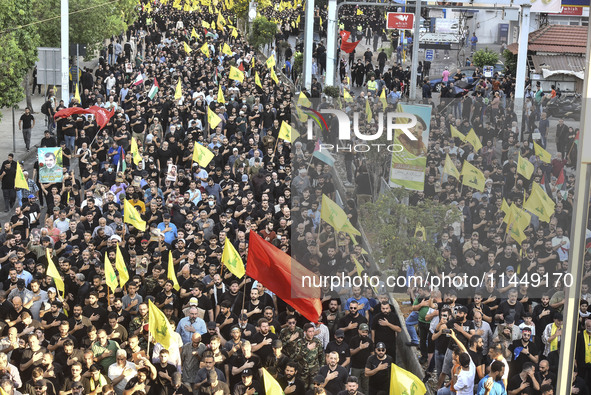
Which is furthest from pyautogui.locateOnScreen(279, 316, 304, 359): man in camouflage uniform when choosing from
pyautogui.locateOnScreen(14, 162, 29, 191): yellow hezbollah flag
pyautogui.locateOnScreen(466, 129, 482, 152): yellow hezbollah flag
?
pyautogui.locateOnScreen(466, 129, 482, 152): yellow hezbollah flag

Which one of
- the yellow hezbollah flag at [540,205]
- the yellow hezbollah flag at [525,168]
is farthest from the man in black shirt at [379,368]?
the yellow hezbollah flag at [525,168]

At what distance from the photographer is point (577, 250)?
8.09 m

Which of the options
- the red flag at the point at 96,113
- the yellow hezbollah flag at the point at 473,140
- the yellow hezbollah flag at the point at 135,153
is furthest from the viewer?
the red flag at the point at 96,113

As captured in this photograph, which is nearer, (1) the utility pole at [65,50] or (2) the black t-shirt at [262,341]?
(2) the black t-shirt at [262,341]

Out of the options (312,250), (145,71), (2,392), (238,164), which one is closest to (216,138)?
(238,164)

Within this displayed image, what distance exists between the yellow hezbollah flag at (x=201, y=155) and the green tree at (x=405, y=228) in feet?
14.0

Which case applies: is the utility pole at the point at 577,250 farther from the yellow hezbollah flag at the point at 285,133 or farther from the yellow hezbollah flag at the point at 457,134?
the yellow hezbollah flag at the point at 457,134

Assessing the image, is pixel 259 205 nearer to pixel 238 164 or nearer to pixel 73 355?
pixel 238 164

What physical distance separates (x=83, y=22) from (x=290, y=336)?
26821mm

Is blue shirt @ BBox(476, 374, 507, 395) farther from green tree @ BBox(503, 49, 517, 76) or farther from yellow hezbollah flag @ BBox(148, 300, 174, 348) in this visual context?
green tree @ BBox(503, 49, 517, 76)

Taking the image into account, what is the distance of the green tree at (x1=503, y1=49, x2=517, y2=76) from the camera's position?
43297mm

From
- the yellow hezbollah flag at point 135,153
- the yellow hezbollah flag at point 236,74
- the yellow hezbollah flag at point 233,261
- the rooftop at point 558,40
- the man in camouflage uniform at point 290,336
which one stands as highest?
the rooftop at point 558,40

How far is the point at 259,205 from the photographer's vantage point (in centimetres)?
1886

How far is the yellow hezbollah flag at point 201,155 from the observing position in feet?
68.5
